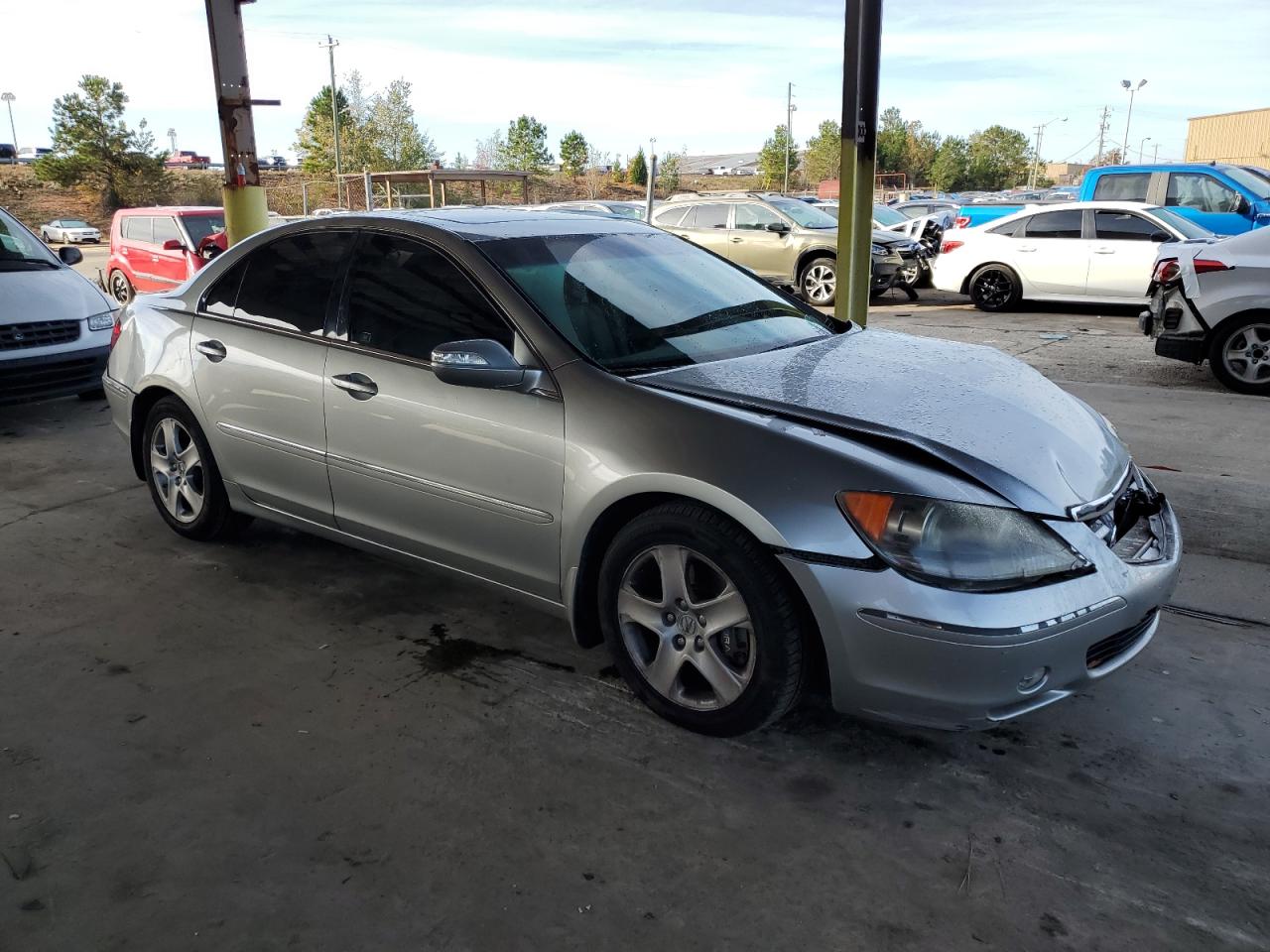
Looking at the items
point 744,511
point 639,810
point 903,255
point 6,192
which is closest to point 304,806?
point 639,810

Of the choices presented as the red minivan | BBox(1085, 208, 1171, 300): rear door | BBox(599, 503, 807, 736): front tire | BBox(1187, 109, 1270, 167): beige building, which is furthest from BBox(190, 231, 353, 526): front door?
BBox(1187, 109, 1270, 167): beige building

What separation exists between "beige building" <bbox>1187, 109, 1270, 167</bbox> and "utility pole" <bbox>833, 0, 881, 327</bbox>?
51246 millimetres

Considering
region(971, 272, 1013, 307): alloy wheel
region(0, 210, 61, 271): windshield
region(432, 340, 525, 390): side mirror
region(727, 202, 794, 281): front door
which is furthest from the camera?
region(727, 202, 794, 281): front door

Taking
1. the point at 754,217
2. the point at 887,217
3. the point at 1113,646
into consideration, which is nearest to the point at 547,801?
the point at 1113,646

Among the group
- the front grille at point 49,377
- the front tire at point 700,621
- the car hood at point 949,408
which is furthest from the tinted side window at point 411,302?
the front grille at point 49,377

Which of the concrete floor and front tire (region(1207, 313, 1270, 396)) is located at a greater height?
front tire (region(1207, 313, 1270, 396))

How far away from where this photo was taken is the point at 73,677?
3.55 meters

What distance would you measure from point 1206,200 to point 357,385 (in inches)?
557

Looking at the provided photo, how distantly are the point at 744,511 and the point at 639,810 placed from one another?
2.78ft

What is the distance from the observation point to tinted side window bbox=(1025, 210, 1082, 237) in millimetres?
12952

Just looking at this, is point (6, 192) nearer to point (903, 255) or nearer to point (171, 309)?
point (903, 255)

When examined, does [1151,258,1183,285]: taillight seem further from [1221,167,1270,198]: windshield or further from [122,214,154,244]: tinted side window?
[122,214,154,244]: tinted side window

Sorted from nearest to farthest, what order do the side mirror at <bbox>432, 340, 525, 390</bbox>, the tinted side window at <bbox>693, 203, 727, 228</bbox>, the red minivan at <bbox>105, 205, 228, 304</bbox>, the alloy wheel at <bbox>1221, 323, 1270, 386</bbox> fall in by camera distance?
the side mirror at <bbox>432, 340, 525, 390</bbox>
the alloy wheel at <bbox>1221, 323, 1270, 386</bbox>
the red minivan at <bbox>105, 205, 228, 304</bbox>
the tinted side window at <bbox>693, 203, 727, 228</bbox>

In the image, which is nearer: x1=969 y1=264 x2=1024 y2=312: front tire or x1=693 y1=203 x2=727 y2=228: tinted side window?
x1=969 y1=264 x2=1024 y2=312: front tire
